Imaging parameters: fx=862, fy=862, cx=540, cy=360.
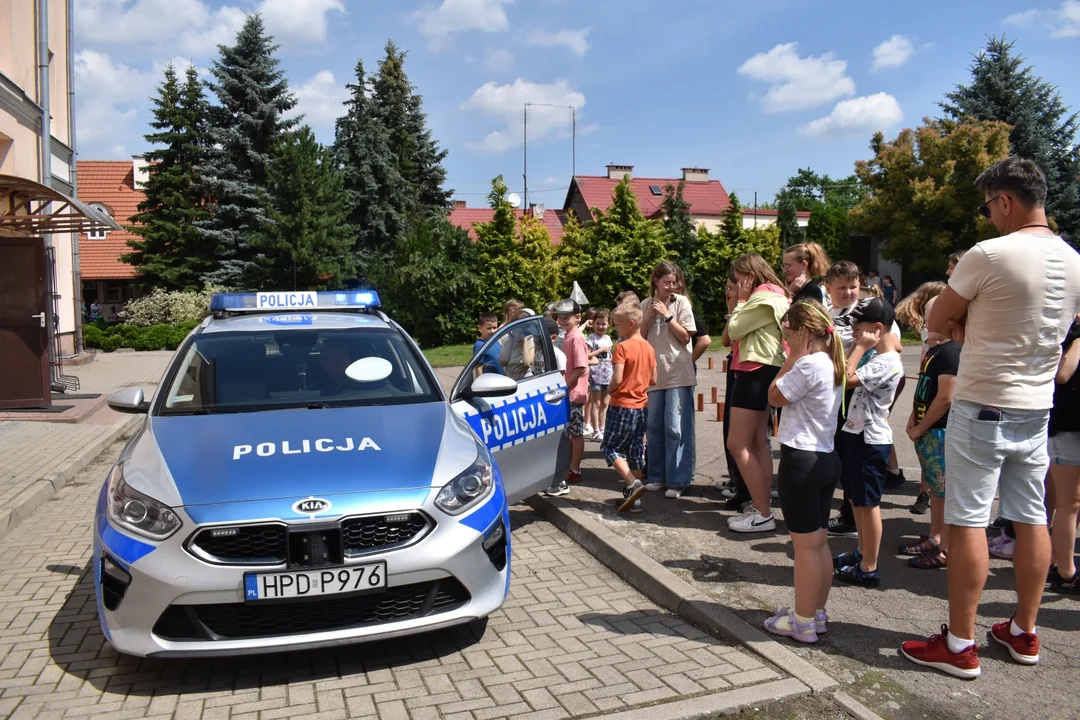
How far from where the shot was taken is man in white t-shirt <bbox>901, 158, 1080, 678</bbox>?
12.0 feet

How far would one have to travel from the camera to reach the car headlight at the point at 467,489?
13.2 ft

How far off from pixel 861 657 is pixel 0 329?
12.6 metres

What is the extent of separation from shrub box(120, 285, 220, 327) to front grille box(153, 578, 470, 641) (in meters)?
34.3

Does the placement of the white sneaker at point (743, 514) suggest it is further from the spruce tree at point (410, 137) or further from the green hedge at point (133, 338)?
the spruce tree at point (410, 137)

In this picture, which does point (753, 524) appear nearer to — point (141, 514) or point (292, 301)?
point (292, 301)

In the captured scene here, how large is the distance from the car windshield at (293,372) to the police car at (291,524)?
0.09 ft

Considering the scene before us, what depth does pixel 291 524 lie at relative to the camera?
3709mm

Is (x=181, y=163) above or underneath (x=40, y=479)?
above

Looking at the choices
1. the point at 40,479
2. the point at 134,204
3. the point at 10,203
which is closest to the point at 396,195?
the point at 134,204

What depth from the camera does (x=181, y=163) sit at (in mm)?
→ 38969

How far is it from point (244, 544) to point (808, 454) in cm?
260

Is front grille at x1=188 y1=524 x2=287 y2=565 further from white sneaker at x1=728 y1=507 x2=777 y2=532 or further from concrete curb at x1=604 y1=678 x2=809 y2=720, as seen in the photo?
white sneaker at x1=728 y1=507 x2=777 y2=532

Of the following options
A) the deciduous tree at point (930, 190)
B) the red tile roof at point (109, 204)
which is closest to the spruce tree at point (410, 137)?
the red tile roof at point (109, 204)

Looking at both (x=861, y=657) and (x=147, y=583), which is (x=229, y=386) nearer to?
(x=147, y=583)
